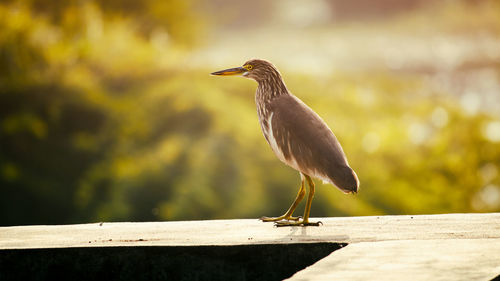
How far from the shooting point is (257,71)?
21.4 ft

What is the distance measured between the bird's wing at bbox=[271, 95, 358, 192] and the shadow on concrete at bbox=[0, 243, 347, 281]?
1.02 meters

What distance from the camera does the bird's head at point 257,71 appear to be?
6457 mm

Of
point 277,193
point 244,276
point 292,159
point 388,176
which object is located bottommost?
point 244,276

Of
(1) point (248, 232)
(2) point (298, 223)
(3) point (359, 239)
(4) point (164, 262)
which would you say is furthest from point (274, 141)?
(4) point (164, 262)

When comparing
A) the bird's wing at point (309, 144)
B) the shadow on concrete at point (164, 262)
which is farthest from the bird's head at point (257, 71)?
the shadow on concrete at point (164, 262)

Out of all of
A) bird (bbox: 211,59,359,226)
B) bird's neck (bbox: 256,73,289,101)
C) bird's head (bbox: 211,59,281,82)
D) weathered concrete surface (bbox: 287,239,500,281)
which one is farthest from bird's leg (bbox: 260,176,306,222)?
weathered concrete surface (bbox: 287,239,500,281)

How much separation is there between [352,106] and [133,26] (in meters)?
6.30

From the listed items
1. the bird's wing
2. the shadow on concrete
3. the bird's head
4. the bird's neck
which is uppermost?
the bird's head

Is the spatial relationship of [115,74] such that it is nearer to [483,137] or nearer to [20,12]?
[20,12]

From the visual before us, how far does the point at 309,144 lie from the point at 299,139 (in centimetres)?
10

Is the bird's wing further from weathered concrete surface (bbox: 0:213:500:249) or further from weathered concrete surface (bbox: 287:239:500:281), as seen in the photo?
weathered concrete surface (bbox: 287:239:500:281)

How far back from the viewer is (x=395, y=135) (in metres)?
13.6

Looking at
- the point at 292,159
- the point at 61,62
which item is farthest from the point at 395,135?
the point at 292,159

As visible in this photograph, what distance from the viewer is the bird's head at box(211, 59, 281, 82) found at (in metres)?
6.46
